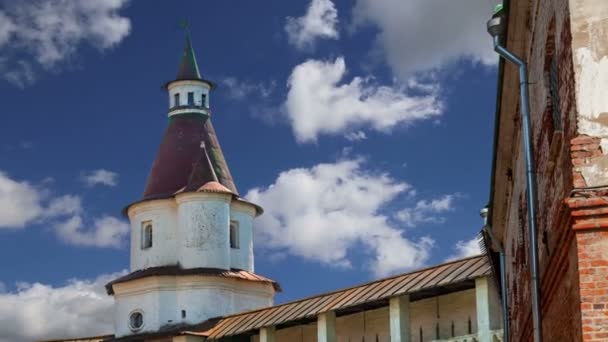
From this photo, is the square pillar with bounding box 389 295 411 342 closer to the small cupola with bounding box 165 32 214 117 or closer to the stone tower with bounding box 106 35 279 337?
the stone tower with bounding box 106 35 279 337

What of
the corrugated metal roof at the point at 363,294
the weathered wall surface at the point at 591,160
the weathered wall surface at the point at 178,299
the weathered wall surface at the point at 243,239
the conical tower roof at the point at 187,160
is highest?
the conical tower roof at the point at 187,160

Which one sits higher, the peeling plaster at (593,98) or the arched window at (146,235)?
the arched window at (146,235)

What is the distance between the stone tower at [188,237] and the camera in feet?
146

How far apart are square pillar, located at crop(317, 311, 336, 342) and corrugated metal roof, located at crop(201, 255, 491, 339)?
260 millimetres

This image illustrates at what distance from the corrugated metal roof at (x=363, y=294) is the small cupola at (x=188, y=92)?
10.6 m

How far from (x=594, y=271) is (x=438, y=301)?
84.9 feet

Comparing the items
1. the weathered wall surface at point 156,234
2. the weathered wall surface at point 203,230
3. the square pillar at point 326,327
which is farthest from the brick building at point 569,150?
the weathered wall surface at point 156,234

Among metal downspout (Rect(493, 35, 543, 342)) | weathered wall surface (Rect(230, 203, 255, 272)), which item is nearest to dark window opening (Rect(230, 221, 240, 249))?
weathered wall surface (Rect(230, 203, 255, 272))

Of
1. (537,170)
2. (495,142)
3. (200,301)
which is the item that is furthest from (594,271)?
(200,301)

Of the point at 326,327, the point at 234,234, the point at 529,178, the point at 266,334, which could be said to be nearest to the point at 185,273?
the point at 234,234

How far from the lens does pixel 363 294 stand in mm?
34375

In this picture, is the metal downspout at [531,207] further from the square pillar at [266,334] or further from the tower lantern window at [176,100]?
the tower lantern window at [176,100]

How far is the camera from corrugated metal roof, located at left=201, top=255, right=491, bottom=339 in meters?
31.0

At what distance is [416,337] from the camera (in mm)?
34000
